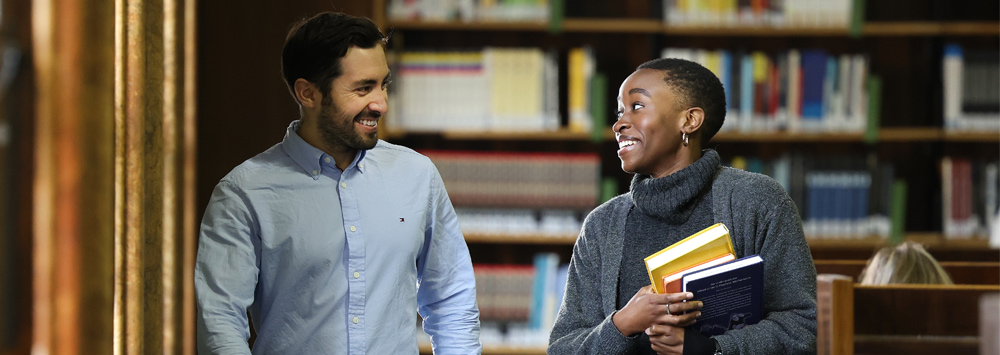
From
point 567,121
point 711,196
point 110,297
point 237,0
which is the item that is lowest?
point 110,297

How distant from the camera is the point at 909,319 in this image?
123 cm

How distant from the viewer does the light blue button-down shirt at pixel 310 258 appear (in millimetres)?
1325

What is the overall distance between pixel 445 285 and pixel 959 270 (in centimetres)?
126

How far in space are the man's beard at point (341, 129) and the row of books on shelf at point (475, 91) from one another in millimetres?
1837

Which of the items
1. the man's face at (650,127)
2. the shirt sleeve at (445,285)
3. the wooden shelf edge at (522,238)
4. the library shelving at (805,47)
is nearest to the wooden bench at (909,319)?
the man's face at (650,127)

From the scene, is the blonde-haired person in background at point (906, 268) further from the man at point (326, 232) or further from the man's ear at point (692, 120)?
the man at point (326, 232)

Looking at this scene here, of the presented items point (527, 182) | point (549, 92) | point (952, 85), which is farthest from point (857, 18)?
point (527, 182)

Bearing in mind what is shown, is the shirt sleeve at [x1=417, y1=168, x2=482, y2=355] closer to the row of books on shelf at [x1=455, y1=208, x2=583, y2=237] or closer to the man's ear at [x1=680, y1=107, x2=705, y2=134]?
the man's ear at [x1=680, y1=107, x2=705, y2=134]

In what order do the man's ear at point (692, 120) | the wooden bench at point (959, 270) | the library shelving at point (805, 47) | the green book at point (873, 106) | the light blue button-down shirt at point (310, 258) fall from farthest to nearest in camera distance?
1. the library shelving at point (805, 47)
2. the green book at point (873, 106)
3. the wooden bench at point (959, 270)
4. the man's ear at point (692, 120)
5. the light blue button-down shirt at point (310, 258)

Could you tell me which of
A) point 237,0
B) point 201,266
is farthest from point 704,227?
point 237,0

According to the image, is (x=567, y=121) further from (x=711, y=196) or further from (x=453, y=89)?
(x=711, y=196)

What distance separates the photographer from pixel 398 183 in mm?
1471

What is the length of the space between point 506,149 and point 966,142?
6.07 feet

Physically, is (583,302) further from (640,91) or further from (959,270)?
(959,270)
